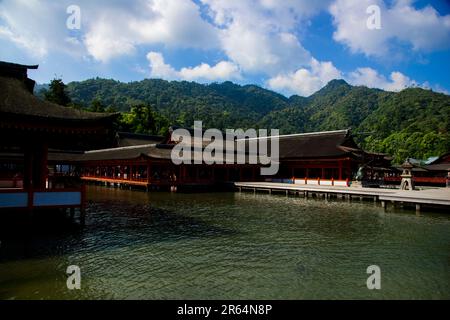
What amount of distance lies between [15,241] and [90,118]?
5.33 metres

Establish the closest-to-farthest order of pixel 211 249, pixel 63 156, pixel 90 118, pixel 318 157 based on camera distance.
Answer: pixel 211 249, pixel 90 118, pixel 318 157, pixel 63 156

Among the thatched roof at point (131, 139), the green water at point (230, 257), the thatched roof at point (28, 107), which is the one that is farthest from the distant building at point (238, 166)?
the thatched roof at point (28, 107)

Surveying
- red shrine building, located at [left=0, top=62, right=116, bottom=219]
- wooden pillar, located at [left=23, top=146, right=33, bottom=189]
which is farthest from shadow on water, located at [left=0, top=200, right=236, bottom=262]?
wooden pillar, located at [left=23, top=146, right=33, bottom=189]

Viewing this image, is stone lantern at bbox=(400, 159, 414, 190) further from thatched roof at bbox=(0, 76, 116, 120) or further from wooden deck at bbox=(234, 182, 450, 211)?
thatched roof at bbox=(0, 76, 116, 120)

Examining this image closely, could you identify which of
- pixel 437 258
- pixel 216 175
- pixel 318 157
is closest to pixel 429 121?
pixel 318 157

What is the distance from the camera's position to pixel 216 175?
126 ft

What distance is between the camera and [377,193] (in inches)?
963

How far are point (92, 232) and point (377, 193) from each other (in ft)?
66.2

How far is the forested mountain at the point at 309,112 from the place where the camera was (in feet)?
254

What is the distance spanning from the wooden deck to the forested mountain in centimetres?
4630

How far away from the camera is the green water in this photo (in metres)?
8.19

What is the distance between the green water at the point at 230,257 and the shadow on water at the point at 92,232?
0.04 m
